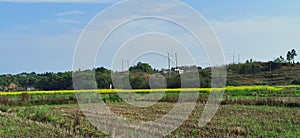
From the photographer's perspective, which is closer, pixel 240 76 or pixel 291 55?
pixel 240 76

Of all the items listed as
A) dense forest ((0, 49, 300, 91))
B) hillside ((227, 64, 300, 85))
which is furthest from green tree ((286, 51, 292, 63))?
hillside ((227, 64, 300, 85))

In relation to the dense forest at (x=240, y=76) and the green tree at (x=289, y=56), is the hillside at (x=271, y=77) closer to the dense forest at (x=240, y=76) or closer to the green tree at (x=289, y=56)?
the dense forest at (x=240, y=76)

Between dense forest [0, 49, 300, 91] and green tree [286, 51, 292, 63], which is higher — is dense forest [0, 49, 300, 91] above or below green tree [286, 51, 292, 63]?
below

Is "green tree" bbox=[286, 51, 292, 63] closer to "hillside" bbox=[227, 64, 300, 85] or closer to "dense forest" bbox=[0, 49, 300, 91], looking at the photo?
"dense forest" bbox=[0, 49, 300, 91]

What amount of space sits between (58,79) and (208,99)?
30.8 m

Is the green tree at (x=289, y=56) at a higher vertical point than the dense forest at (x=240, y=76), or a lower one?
higher

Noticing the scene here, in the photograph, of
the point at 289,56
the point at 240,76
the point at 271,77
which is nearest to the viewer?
the point at 271,77

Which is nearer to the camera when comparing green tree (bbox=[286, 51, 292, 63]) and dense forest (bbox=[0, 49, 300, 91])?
dense forest (bbox=[0, 49, 300, 91])

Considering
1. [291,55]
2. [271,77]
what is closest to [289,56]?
[291,55]

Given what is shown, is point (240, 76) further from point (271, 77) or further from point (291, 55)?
point (291, 55)

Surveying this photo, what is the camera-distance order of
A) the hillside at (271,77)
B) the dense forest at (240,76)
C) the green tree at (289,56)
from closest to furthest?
the dense forest at (240,76)
the hillside at (271,77)
the green tree at (289,56)

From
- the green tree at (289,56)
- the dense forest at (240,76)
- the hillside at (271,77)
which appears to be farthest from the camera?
the green tree at (289,56)

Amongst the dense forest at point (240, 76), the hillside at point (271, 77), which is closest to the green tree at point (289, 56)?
the dense forest at point (240, 76)

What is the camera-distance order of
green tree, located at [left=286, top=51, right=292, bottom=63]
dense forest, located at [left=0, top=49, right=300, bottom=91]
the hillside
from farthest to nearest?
green tree, located at [left=286, top=51, right=292, bottom=63]
the hillside
dense forest, located at [left=0, top=49, right=300, bottom=91]
